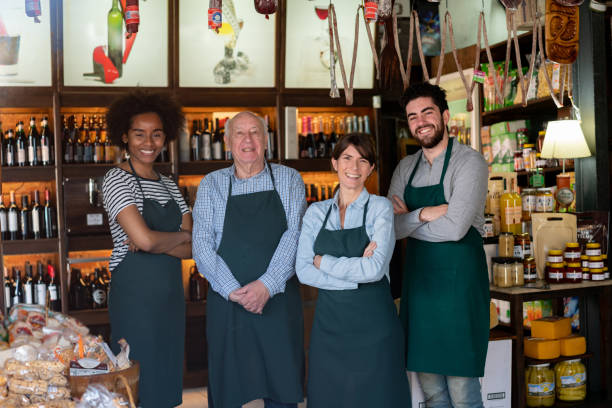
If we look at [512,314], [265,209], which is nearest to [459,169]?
[265,209]

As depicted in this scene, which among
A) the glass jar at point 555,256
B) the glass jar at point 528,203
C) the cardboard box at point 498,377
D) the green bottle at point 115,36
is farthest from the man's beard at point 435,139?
the green bottle at point 115,36

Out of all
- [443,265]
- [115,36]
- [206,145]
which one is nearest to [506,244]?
[443,265]

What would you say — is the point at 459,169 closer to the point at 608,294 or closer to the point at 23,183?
the point at 608,294

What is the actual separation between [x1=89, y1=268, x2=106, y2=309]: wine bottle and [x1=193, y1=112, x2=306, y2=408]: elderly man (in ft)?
7.29

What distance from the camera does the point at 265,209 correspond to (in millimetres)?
2828

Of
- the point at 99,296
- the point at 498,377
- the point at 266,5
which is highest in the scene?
the point at 266,5

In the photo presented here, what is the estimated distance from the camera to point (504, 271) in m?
3.81

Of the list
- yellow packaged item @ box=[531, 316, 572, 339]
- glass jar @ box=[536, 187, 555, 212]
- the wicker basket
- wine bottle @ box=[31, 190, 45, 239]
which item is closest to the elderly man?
the wicker basket

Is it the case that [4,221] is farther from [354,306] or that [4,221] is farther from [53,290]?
[354,306]

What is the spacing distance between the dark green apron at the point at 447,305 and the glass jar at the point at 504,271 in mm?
973

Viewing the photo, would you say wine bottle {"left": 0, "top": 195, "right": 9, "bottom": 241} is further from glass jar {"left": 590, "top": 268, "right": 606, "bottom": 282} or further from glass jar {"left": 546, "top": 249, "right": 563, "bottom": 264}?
glass jar {"left": 590, "top": 268, "right": 606, "bottom": 282}

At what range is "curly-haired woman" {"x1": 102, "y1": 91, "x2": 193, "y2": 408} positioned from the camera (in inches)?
114

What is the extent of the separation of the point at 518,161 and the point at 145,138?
3487 mm

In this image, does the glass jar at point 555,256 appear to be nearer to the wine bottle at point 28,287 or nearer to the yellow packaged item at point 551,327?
the yellow packaged item at point 551,327
